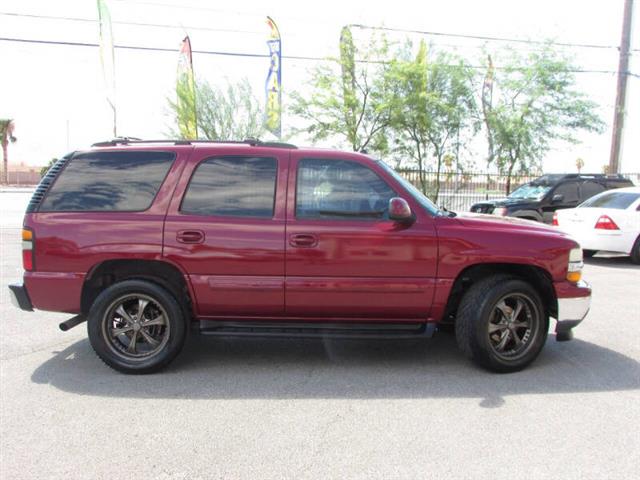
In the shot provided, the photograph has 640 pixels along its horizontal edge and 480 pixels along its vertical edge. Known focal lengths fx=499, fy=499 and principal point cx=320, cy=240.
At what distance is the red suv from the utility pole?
16.4 metres

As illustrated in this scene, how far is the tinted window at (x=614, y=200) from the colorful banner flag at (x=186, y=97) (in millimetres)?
16440

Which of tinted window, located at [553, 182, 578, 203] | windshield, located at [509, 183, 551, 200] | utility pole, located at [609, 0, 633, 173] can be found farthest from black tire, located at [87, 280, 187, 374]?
utility pole, located at [609, 0, 633, 173]

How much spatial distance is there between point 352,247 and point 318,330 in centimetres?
75

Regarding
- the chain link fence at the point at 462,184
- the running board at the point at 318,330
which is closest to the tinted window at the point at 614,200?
the running board at the point at 318,330

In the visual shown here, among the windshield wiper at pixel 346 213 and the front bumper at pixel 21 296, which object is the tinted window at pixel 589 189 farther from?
the front bumper at pixel 21 296

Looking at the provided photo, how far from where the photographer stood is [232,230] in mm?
4055

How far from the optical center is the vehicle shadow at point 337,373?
3.86 metres

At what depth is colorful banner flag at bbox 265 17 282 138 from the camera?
18.7 metres

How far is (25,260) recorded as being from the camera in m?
4.14

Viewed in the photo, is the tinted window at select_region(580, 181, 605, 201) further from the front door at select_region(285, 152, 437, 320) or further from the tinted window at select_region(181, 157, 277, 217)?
the tinted window at select_region(181, 157, 277, 217)

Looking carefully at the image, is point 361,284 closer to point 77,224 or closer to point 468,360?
point 468,360

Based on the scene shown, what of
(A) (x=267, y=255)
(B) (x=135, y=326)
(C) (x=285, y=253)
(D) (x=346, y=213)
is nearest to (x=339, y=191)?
(D) (x=346, y=213)

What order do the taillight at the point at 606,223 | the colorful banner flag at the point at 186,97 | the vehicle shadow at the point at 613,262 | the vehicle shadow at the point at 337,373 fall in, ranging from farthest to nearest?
the colorful banner flag at the point at 186,97, the vehicle shadow at the point at 613,262, the taillight at the point at 606,223, the vehicle shadow at the point at 337,373

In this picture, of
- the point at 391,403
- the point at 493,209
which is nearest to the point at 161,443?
the point at 391,403
